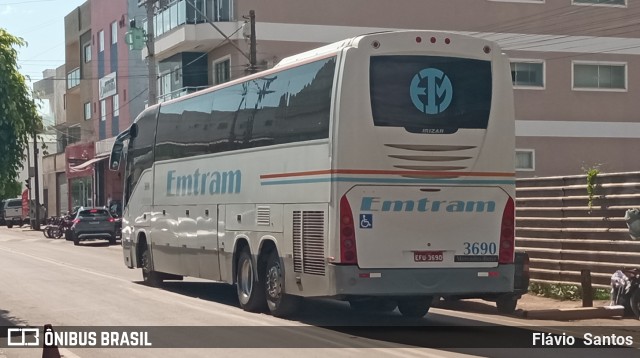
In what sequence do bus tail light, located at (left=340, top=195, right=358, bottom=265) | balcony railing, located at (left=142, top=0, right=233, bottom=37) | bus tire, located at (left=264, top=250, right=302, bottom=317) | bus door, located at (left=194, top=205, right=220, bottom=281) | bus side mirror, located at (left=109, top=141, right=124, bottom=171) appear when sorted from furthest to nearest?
balcony railing, located at (left=142, top=0, right=233, bottom=37) → bus side mirror, located at (left=109, top=141, right=124, bottom=171) → bus door, located at (left=194, top=205, right=220, bottom=281) → bus tire, located at (left=264, top=250, right=302, bottom=317) → bus tail light, located at (left=340, top=195, right=358, bottom=265)

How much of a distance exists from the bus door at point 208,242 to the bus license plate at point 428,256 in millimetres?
5152

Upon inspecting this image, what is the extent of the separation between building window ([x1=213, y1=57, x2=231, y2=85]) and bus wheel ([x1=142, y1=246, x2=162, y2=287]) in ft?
72.5

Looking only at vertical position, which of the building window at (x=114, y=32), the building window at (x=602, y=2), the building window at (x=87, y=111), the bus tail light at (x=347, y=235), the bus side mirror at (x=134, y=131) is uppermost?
the building window at (x=114, y=32)

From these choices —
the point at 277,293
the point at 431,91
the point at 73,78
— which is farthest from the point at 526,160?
the point at 73,78

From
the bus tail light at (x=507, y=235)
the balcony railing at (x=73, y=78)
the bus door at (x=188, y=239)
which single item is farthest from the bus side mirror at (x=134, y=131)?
the balcony railing at (x=73, y=78)

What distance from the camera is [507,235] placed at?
14195 millimetres

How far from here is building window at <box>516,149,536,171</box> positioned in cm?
4544

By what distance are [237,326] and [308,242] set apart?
1.58 m

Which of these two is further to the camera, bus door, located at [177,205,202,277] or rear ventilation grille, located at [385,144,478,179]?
bus door, located at [177,205,202,277]

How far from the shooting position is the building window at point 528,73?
150 ft

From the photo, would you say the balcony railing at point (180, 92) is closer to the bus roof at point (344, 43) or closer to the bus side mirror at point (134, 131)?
the bus side mirror at point (134, 131)

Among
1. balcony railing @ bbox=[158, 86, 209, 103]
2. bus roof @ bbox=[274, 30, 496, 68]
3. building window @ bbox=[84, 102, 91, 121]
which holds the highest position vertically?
building window @ bbox=[84, 102, 91, 121]

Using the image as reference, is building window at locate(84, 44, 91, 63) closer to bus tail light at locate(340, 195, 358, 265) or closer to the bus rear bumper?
bus tail light at locate(340, 195, 358, 265)

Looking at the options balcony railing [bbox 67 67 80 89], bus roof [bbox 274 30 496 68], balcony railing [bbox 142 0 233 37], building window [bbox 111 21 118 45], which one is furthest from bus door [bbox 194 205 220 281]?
balcony railing [bbox 67 67 80 89]
